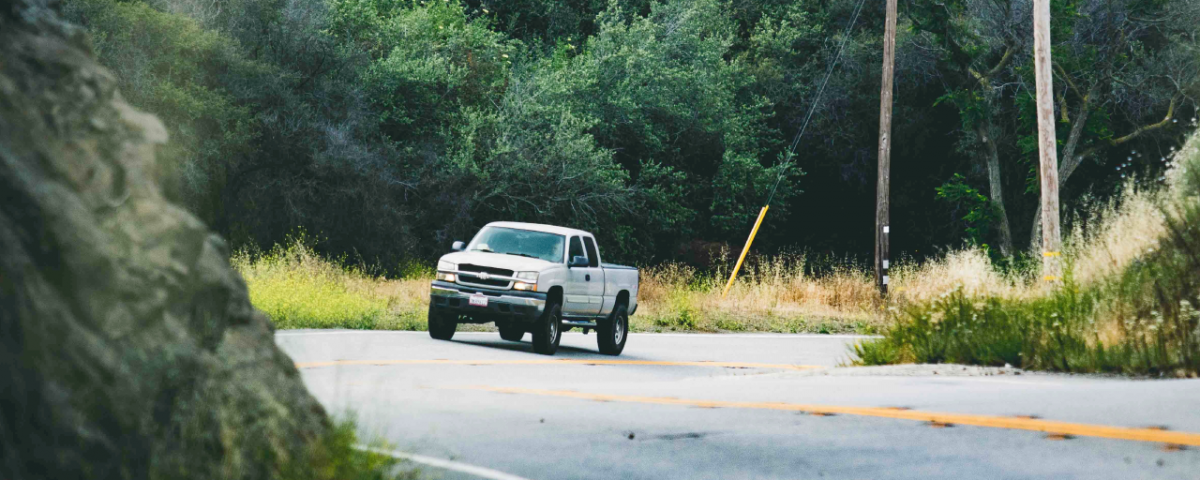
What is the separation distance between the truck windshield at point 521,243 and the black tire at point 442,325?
1099 mm

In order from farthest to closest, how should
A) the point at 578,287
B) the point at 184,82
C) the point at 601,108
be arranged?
1. the point at 601,108
2. the point at 184,82
3. the point at 578,287

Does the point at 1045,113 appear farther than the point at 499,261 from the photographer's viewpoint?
Yes

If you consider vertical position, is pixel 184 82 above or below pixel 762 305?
above

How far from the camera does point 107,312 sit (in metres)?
4.45

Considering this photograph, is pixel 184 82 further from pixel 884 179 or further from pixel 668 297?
pixel 884 179

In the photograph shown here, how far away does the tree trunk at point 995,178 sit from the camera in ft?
141

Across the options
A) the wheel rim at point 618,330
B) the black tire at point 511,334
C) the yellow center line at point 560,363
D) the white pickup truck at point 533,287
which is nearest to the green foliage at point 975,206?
the wheel rim at point 618,330

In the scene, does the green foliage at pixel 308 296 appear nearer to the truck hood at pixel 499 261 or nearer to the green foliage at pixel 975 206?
the truck hood at pixel 499 261

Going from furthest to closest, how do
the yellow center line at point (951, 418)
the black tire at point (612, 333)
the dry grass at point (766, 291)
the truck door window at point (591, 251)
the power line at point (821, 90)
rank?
1. the power line at point (821, 90)
2. the truck door window at point (591, 251)
3. the black tire at point (612, 333)
4. the dry grass at point (766, 291)
5. the yellow center line at point (951, 418)

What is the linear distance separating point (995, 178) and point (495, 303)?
1193 inches

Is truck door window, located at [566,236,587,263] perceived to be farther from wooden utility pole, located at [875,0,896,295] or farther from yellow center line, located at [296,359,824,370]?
wooden utility pole, located at [875,0,896,295]

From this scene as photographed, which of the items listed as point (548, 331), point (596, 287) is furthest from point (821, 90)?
point (548, 331)

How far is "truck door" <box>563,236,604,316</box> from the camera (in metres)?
18.6

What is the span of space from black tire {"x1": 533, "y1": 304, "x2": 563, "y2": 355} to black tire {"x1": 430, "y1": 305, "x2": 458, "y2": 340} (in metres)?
1.60
